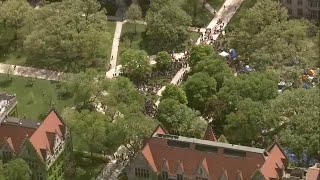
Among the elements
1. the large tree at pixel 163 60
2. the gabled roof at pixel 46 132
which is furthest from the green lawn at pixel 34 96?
the large tree at pixel 163 60

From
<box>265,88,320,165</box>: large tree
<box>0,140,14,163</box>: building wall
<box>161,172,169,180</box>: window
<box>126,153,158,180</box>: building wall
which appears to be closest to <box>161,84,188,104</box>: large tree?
<box>265,88,320,165</box>: large tree

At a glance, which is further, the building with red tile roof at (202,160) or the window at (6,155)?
the window at (6,155)

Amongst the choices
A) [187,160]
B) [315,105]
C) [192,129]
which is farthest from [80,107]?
[315,105]

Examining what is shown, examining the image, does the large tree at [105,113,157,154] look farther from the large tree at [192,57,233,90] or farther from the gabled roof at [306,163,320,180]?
the gabled roof at [306,163,320,180]

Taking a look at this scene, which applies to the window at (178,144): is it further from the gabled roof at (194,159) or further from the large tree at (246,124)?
the large tree at (246,124)

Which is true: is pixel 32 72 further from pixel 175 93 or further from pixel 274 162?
pixel 274 162

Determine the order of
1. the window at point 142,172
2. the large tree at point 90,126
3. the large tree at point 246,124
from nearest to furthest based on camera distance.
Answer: the window at point 142,172
the large tree at point 90,126
the large tree at point 246,124
